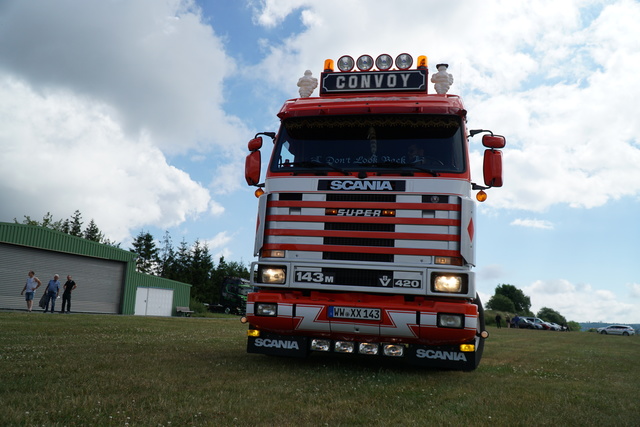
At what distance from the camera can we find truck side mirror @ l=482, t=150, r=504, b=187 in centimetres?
701

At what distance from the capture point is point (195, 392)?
473 cm

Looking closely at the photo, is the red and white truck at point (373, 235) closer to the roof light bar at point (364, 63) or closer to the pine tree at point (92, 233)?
the roof light bar at point (364, 63)

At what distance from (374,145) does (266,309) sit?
8.74 ft

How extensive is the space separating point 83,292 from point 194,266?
117ft

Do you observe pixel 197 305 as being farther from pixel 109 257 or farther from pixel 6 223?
pixel 6 223

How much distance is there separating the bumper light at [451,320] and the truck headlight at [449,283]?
0.28 metres

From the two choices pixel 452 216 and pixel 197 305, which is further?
pixel 197 305

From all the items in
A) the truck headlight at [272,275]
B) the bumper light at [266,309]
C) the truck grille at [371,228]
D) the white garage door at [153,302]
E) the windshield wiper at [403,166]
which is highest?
the windshield wiper at [403,166]

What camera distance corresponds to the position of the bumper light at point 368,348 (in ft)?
21.4

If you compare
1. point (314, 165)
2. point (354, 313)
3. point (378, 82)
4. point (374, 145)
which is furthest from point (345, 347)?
point (378, 82)

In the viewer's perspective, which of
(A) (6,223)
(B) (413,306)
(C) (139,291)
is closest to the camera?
(B) (413,306)

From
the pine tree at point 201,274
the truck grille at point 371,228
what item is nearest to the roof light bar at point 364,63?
the truck grille at point 371,228

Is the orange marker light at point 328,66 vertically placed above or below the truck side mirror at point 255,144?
above

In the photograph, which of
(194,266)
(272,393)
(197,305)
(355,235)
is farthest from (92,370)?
(194,266)
